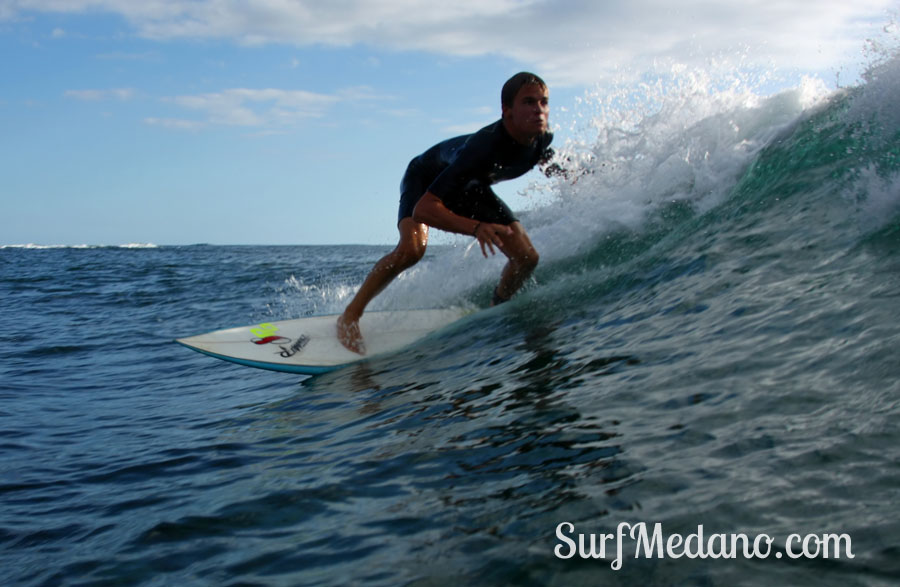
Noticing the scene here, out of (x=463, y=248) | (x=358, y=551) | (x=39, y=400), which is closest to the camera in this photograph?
(x=358, y=551)

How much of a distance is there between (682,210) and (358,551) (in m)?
4.88

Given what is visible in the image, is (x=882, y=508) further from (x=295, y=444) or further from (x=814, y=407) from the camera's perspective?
(x=295, y=444)

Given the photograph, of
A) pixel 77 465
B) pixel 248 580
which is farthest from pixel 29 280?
pixel 248 580

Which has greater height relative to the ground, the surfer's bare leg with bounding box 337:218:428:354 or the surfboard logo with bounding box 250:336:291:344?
the surfer's bare leg with bounding box 337:218:428:354

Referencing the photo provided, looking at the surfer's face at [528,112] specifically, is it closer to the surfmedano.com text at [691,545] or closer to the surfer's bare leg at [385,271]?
the surfer's bare leg at [385,271]

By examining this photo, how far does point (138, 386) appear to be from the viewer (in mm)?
6184

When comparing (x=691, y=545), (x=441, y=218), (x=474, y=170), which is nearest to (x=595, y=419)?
(x=691, y=545)

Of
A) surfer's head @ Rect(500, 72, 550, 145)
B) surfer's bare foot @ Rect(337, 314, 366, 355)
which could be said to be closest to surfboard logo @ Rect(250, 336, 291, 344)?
surfer's bare foot @ Rect(337, 314, 366, 355)

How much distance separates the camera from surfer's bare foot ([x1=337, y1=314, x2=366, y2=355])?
5703 mm

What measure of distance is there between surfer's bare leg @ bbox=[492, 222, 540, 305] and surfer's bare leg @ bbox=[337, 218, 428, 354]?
0.64m

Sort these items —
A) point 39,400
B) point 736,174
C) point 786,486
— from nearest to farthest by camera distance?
1. point 786,486
2. point 39,400
3. point 736,174

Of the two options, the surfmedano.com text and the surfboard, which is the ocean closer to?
the surfmedano.com text

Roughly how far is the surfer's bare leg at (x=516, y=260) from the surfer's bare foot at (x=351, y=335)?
48.0 inches

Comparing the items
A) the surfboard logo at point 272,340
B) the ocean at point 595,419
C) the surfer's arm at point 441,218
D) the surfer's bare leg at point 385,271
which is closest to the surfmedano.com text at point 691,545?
the ocean at point 595,419
